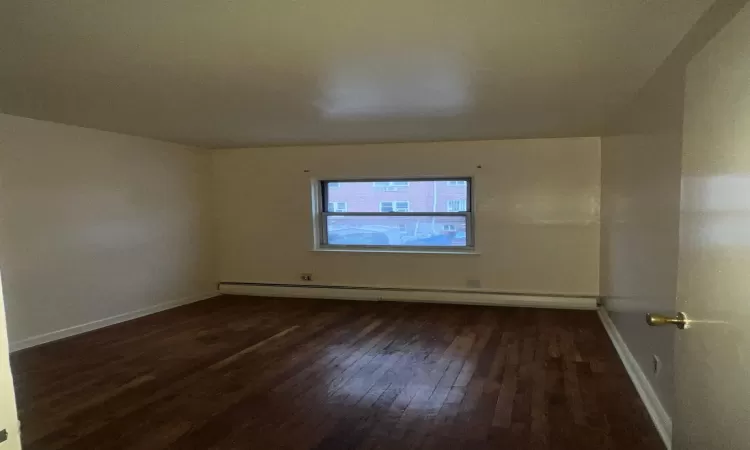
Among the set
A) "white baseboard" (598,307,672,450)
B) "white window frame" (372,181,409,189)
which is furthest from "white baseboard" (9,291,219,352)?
"white baseboard" (598,307,672,450)

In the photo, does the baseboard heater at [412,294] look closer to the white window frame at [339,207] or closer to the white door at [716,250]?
the white window frame at [339,207]

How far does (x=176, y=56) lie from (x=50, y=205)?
2.88 metres

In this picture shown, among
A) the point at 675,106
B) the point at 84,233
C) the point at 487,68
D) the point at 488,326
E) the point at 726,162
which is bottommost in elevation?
the point at 488,326

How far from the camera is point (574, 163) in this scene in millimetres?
5625

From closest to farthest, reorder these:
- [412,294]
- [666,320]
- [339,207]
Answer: [666,320]
[412,294]
[339,207]

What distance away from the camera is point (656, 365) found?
278 cm

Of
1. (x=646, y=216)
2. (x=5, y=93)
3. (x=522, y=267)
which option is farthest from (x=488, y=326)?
(x=5, y=93)

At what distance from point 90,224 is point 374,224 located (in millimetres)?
3166

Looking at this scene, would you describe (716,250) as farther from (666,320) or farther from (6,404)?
(6,404)

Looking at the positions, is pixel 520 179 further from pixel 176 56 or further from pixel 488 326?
pixel 176 56

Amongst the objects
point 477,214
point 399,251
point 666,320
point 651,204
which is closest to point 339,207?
point 399,251

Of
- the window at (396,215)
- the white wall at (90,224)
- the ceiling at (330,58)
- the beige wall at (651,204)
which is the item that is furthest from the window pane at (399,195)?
the beige wall at (651,204)

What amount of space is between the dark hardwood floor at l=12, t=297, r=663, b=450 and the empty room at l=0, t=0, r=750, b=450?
0.09ft

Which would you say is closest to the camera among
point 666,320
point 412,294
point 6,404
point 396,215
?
point 6,404
